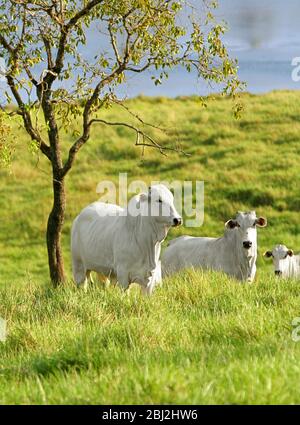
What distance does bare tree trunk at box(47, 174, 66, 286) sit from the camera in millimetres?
14859

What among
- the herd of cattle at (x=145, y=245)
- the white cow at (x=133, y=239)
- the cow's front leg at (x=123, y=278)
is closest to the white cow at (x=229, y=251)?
the herd of cattle at (x=145, y=245)

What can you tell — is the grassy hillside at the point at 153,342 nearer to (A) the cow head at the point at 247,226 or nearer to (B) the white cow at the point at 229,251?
(A) the cow head at the point at 247,226

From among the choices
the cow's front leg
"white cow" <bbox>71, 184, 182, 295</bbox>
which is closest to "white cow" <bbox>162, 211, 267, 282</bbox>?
"white cow" <bbox>71, 184, 182, 295</bbox>

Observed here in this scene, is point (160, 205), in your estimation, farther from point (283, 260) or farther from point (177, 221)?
point (283, 260)

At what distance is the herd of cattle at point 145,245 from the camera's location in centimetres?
1258

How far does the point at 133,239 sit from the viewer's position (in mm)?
12898

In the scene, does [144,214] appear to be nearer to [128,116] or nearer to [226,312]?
[226,312]

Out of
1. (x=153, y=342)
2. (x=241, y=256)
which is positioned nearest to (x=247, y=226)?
(x=241, y=256)

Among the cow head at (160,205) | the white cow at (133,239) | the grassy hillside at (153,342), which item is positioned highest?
the cow head at (160,205)

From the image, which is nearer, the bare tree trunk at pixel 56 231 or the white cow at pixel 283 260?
the bare tree trunk at pixel 56 231

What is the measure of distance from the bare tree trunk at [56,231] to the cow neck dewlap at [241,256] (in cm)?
335

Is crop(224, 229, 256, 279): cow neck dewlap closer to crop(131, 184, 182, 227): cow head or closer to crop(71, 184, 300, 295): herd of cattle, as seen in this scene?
crop(71, 184, 300, 295): herd of cattle

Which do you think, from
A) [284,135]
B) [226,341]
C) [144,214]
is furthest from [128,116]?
[226,341]
